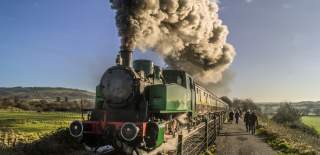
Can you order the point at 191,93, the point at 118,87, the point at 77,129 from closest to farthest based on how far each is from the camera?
the point at 77,129
the point at 118,87
the point at 191,93

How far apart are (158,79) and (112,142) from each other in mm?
3619

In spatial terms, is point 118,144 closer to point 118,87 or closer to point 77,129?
point 77,129

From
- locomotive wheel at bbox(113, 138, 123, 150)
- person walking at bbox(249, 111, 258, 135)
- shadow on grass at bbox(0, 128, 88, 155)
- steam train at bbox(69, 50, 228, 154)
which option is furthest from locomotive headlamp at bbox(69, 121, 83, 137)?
person walking at bbox(249, 111, 258, 135)

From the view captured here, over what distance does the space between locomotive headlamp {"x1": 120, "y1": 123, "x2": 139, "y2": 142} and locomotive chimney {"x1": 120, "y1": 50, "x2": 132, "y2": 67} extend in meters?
2.58

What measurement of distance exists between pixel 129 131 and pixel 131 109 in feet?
5.04

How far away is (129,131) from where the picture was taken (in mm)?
9516

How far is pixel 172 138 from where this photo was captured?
11.2 metres

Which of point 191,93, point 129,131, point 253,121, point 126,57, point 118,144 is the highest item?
point 126,57

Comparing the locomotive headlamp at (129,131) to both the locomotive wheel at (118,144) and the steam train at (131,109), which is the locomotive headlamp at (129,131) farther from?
the locomotive wheel at (118,144)

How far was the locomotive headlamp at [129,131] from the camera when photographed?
30.9 feet

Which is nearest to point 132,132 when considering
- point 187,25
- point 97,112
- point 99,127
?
point 99,127

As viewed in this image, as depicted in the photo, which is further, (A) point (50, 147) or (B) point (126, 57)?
(A) point (50, 147)

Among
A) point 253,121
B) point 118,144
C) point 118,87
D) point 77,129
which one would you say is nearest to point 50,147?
point 77,129

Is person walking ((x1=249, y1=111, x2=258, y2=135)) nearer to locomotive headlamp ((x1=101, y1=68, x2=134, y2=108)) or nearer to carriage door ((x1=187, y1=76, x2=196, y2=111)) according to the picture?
carriage door ((x1=187, y1=76, x2=196, y2=111))
